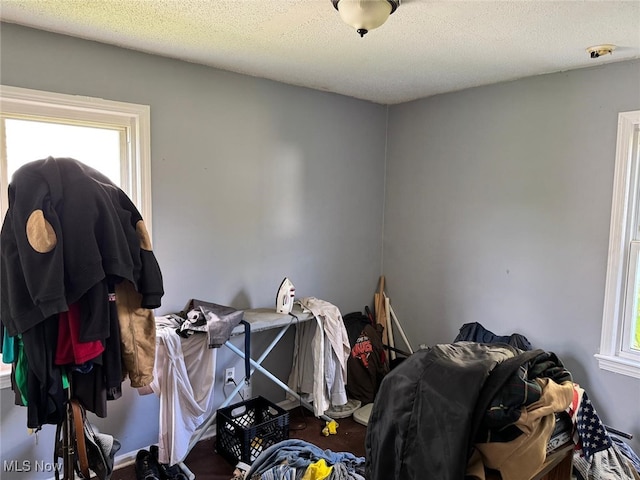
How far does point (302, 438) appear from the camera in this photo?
2.94 m

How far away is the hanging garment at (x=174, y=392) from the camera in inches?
92.0

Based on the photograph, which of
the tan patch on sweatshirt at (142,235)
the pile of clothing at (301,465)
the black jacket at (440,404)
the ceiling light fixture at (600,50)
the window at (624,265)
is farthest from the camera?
the window at (624,265)

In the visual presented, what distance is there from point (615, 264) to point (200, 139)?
2.59 meters

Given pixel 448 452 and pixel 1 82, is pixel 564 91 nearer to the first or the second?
pixel 448 452

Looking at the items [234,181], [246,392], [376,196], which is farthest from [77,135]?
[376,196]

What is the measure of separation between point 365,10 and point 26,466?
2764mm

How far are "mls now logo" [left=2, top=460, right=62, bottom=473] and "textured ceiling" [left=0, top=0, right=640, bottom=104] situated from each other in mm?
2191

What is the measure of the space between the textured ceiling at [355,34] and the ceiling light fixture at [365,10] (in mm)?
85

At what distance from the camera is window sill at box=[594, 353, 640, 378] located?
2.53 metres

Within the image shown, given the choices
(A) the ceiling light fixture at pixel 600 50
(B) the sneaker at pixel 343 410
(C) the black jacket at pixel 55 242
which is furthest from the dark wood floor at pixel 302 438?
(A) the ceiling light fixture at pixel 600 50

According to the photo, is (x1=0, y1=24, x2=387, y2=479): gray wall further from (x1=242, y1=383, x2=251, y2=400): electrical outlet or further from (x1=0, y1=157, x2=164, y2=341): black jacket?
(x1=0, y1=157, x2=164, y2=341): black jacket

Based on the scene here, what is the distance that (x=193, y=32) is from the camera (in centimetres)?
217

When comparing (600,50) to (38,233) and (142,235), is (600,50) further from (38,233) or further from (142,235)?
(38,233)

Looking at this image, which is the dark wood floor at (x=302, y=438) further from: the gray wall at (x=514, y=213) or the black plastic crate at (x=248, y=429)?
the gray wall at (x=514, y=213)
